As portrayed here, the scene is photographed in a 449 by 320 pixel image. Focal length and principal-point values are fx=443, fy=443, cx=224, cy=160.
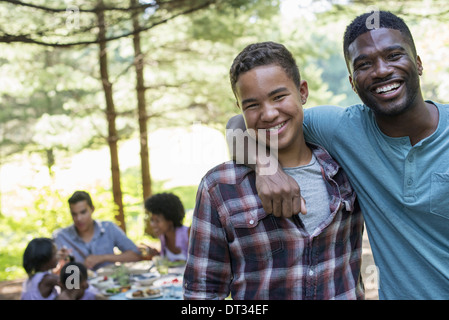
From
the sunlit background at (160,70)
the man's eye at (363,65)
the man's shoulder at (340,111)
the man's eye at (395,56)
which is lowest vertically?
the man's shoulder at (340,111)

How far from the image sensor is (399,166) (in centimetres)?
168

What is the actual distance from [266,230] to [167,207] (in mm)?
3170

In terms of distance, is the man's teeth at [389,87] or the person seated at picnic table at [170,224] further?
the person seated at picnic table at [170,224]

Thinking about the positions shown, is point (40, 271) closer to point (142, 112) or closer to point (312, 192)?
point (312, 192)

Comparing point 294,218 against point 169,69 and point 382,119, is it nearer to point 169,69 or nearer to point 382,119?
point 382,119

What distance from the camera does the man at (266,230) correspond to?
1622 millimetres

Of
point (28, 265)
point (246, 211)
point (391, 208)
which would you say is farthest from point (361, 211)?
point (28, 265)

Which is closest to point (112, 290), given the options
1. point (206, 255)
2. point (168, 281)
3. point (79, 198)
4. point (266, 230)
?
point (168, 281)

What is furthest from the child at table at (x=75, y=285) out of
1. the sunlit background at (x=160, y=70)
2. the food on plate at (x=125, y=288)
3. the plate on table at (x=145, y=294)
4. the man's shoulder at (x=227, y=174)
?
the sunlit background at (x=160, y=70)

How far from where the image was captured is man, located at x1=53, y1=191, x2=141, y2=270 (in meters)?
4.94

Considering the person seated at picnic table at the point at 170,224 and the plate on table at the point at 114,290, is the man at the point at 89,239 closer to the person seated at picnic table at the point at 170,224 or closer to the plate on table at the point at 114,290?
the person seated at picnic table at the point at 170,224

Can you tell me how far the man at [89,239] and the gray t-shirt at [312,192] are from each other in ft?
12.0

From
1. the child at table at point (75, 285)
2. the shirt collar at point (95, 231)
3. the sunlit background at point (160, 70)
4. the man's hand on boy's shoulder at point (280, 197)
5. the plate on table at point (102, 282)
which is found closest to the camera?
the man's hand on boy's shoulder at point (280, 197)

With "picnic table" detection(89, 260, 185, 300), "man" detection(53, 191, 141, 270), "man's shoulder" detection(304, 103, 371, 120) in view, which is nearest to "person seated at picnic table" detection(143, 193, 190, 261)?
"picnic table" detection(89, 260, 185, 300)
